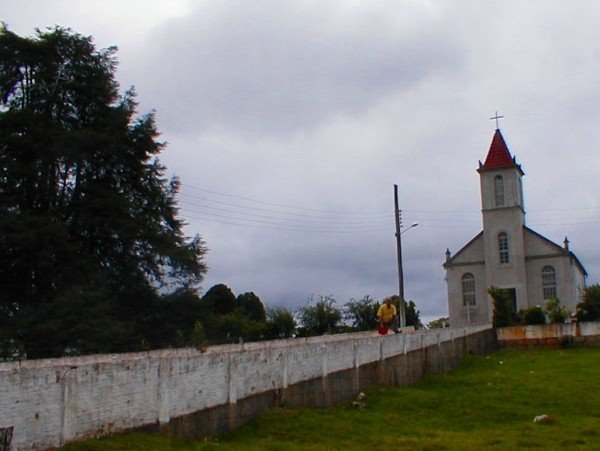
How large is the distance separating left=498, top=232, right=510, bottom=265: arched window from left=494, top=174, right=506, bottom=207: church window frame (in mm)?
2203

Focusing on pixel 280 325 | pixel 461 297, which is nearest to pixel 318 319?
pixel 280 325

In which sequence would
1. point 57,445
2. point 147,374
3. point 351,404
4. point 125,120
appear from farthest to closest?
point 125,120
point 351,404
point 147,374
point 57,445

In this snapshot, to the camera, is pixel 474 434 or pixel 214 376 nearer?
pixel 214 376

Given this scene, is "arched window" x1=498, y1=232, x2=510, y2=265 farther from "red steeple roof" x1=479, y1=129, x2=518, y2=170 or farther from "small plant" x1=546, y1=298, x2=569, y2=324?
"small plant" x1=546, y1=298, x2=569, y2=324

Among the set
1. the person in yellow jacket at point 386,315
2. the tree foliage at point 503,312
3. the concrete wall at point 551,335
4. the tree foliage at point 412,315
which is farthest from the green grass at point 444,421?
the tree foliage at point 412,315

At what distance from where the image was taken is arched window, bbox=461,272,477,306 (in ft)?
197

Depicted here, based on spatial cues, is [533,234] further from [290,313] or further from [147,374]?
[147,374]

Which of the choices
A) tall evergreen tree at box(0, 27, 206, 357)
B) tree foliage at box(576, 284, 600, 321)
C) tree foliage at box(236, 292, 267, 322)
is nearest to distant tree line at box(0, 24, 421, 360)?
tall evergreen tree at box(0, 27, 206, 357)

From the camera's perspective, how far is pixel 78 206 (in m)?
33.8

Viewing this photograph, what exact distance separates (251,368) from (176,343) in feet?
68.8

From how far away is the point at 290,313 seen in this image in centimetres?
3947

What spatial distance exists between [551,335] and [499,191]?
26.8m

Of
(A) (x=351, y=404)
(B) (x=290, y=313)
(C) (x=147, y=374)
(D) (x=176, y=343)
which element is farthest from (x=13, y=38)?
(C) (x=147, y=374)

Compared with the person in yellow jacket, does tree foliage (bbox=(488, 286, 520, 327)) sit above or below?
above
